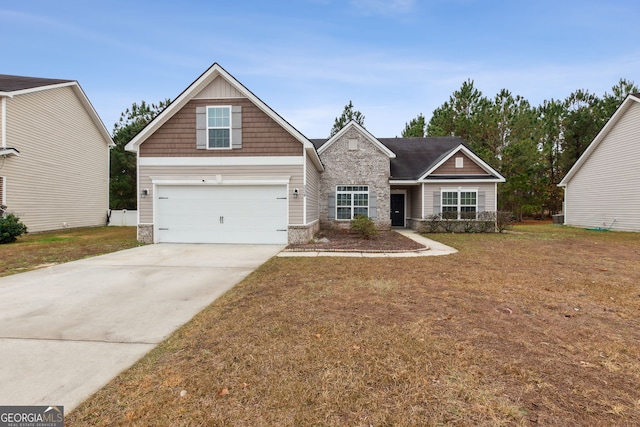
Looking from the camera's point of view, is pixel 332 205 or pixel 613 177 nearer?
pixel 613 177

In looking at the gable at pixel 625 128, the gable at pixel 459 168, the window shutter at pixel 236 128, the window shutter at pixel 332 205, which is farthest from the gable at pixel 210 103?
the gable at pixel 625 128

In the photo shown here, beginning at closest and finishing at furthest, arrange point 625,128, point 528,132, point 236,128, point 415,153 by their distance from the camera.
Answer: point 236,128, point 625,128, point 415,153, point 528,132

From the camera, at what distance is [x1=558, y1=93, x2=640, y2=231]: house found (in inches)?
619

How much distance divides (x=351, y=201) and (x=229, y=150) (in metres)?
7.83

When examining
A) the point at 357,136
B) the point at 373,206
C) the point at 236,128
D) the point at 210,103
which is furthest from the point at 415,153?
the point at 210,103

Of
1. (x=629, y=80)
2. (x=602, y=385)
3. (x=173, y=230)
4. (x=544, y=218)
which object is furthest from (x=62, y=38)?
(x=629, y=80)

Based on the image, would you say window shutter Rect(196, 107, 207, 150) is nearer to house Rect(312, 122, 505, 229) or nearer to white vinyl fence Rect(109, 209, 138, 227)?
house Rect(312, 122, 505, 229)

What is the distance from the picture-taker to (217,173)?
11719 mm

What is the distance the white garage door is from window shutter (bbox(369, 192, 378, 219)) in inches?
266

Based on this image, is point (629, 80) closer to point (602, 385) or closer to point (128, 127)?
point (602, 385)

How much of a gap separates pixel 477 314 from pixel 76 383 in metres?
4.57

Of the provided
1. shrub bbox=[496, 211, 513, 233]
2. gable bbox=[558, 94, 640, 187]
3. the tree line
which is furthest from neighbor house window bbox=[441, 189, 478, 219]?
the tree line

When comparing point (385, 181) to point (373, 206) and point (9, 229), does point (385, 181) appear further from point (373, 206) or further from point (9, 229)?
point (9, 229)

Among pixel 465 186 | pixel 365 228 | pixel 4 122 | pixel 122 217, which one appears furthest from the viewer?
pixel 122 217
